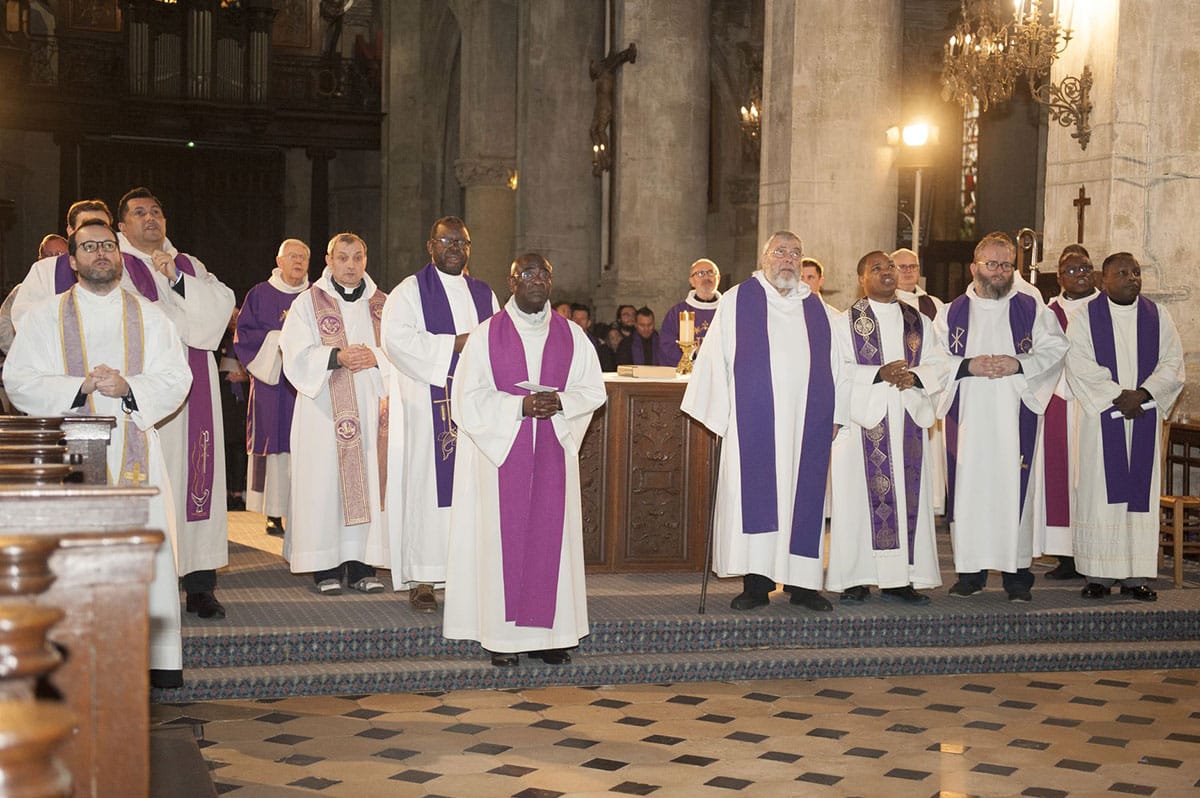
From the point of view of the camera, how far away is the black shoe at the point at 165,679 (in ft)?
17.9

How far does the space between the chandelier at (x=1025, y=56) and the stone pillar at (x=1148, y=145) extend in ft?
0.35

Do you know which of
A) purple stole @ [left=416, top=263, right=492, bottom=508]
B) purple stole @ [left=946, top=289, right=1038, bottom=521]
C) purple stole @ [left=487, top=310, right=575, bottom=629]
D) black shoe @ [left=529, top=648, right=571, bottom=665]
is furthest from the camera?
purple stole @ [left=946, top=289, right=1038, bottom=521]

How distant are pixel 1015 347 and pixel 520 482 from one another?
290cm

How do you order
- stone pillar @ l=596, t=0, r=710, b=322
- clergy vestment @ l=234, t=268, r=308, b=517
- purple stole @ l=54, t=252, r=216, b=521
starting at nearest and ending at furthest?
1. purple stole @ l=54, t=252, r=216, b=521
2. clergy vestment @ l=234, t=268, r=308, b=517
3. stone pillar @ l=596, t=0, r=710, b=322

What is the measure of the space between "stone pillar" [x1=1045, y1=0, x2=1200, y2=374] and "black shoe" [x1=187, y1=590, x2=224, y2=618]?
564 centimetres

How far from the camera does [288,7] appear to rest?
24.4 metres

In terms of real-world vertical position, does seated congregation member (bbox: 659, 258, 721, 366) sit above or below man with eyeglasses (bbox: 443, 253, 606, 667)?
above

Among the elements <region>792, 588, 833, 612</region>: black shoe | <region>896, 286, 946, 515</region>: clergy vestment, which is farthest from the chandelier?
<region>792, 588, 833, 612</region>: black shoe

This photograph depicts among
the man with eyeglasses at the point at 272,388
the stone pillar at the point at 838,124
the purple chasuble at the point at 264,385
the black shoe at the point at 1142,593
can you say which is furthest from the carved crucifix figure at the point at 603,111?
the black shoe at the point at 1142,593

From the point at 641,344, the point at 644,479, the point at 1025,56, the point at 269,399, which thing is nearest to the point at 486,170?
the point at 641,344

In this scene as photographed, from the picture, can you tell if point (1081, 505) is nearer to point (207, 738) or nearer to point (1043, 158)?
point (207, 738)

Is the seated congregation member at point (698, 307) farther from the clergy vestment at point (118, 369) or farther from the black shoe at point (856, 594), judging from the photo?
the clergy vestment at point (118, 369)

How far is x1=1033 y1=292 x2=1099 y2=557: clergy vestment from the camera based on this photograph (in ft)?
26.8

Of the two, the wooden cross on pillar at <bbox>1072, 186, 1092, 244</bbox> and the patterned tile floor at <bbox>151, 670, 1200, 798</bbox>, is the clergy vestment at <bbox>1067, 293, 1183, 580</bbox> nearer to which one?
the patterned tile floor at <bbox>151, 670, 1200, 798</bbox>
